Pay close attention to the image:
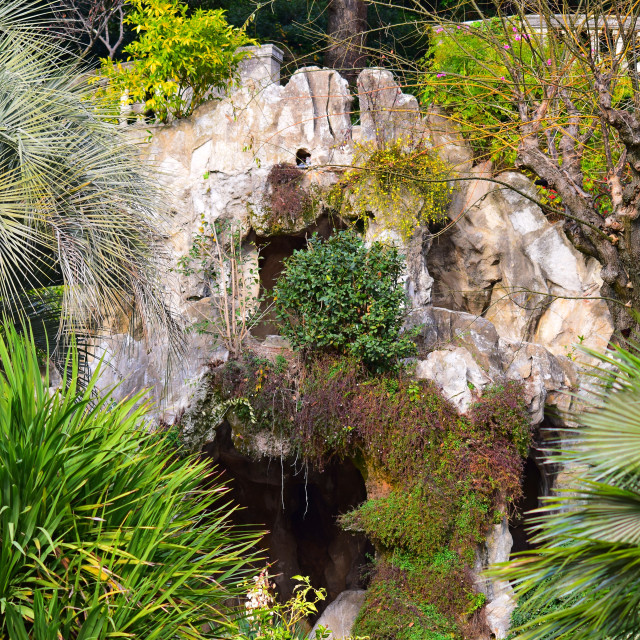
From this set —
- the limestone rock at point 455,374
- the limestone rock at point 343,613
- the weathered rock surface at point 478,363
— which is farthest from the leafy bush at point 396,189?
the limestone rock at point 343,613

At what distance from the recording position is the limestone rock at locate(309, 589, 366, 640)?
9914mm

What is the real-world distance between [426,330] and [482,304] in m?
2.19

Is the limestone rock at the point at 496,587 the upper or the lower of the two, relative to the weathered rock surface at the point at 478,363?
lower

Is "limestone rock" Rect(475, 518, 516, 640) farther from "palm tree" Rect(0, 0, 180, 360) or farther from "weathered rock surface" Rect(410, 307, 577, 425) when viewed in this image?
"palm tree" Rect(0, 0, 180, 360)

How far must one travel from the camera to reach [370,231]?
10.8 m

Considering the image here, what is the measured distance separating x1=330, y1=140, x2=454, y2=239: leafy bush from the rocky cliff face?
0.20 m

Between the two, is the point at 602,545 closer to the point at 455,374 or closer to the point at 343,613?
the point at 455,374

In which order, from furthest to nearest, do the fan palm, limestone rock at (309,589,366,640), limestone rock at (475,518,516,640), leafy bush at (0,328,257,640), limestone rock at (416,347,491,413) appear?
1. limestone rock at (309,589,366,640)
2. limestone rock at (416,347,491,413)
3. limestone rock at (475,518,516,640)
4. leafy bush at (0,328,257,640)
5. the fan palm

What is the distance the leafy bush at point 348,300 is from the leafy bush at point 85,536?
13.7 feet

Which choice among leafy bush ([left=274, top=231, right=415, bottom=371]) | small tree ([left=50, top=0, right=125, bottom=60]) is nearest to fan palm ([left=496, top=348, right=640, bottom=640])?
leafy bush ([left=274, top=231, right=415, bottom=371])

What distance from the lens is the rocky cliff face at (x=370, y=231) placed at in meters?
10.2

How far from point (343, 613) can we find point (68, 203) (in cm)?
584

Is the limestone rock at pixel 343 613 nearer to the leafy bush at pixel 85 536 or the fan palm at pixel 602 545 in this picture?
the leafy bush at pixel 85 536

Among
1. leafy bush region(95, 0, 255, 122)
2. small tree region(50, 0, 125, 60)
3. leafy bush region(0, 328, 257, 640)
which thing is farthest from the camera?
small tree region(50, 0, 125, 60)
